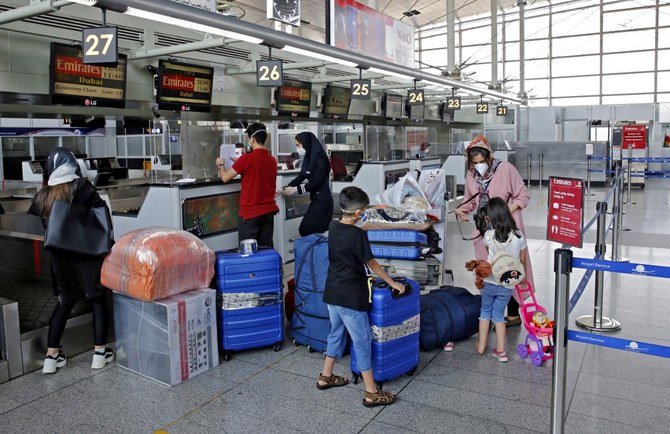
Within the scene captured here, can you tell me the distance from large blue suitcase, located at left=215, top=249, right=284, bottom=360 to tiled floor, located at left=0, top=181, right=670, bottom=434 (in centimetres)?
15

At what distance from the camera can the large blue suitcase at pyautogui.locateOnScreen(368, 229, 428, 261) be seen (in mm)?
5578

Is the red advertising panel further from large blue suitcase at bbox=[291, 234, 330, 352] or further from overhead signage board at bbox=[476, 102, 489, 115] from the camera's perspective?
large blue suitcase at bbox=[291, 234, 330, 352]

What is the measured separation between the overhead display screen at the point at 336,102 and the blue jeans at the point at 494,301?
906 centimetres

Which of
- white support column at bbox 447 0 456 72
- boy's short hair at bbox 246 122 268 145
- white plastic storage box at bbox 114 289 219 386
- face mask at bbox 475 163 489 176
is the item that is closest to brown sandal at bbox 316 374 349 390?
white plastic storage box at bbox 114 289 219 386

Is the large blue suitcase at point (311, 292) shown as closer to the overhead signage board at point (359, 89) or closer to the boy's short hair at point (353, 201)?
the boy's short hair at point (353, 201)

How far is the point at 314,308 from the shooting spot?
4484mm

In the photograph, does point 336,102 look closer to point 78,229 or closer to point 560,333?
point 78,229

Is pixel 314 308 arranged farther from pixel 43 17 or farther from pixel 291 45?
pixel 43 17

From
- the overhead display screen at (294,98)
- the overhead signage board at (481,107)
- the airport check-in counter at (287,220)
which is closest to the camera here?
the airport check-in counter at (287,220)

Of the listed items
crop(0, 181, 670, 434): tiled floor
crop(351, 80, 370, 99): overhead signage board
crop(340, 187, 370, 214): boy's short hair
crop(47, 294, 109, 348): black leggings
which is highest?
crop(351, 80, 370, 99): overhead signage board

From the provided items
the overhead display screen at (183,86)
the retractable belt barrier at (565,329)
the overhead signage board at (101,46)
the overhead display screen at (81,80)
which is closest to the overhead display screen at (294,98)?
the overhead display screen at (183,86)

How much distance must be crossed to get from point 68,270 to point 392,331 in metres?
2.37

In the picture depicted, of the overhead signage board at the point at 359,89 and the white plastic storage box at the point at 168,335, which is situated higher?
the overhead signage board at the point at 359,89

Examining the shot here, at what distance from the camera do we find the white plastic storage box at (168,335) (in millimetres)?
3963
